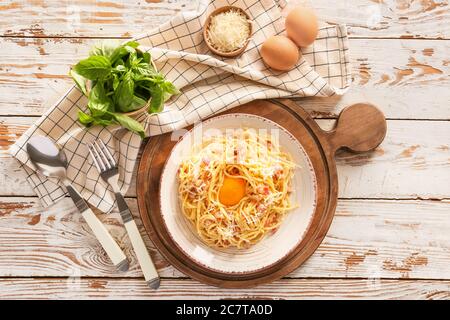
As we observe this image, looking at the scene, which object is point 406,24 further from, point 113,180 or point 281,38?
point 113,180

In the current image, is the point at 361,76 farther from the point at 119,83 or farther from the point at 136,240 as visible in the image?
the point at 136,240

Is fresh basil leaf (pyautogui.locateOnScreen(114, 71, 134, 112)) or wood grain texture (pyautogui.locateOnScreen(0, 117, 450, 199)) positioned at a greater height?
fresh basil leaf (pyautogui.locateOnScreen(114, 71, 134, 112))

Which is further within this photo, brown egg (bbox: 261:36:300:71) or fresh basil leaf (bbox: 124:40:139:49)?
brown egg (bbox: 261:36:300:71)

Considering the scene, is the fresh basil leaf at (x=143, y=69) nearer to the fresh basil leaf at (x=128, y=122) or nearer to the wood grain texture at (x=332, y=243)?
the fresh basil leaf at (x=128, y=122)

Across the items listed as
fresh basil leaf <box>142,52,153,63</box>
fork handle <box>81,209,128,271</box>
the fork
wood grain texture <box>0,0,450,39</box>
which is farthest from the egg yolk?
wood grain texture <box>0,0,450,39</box>

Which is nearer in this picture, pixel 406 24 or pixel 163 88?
pixel 163 88

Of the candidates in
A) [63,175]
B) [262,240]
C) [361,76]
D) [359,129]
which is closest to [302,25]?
[361,76]

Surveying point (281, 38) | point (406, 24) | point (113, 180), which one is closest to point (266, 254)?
point (113, 180)

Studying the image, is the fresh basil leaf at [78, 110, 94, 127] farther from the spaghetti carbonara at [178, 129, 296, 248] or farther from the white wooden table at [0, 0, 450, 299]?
the spaghetti carbonara at [178, 129, 296, 248]
